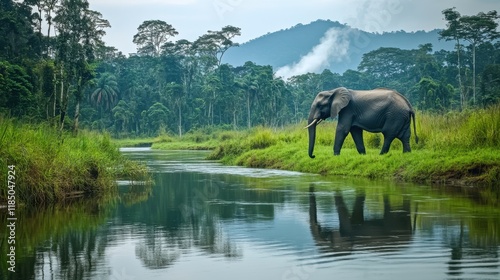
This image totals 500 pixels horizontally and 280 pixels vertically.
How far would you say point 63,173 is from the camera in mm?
12781

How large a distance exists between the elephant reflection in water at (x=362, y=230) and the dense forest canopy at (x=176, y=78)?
20844 mm

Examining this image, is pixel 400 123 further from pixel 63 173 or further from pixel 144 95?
pixel 144 95

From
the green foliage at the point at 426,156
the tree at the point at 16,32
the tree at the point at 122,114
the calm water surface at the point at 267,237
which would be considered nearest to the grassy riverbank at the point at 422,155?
the green foliage at the point at 426,156

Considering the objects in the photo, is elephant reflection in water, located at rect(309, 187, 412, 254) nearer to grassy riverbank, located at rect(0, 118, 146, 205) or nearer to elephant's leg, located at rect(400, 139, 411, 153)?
grassy riverbank, located at rect(0, 118, 146, 205)

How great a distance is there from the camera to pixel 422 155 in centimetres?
1672

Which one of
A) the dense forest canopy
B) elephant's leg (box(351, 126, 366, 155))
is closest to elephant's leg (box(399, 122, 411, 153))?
elephant's leg (box(351, 126, 366, 155))

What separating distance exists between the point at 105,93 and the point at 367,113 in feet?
184

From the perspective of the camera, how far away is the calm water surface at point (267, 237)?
20.8ft

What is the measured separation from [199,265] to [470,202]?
21.0 feet

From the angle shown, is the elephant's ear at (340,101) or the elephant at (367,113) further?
the elephant's ear at (340,101)

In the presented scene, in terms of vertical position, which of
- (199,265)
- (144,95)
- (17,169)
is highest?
(144,95)

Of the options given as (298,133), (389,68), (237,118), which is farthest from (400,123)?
(389,68)

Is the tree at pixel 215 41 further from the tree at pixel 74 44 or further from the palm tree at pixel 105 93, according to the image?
the tree at pixel 74 44

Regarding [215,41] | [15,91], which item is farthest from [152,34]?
[15,91]
